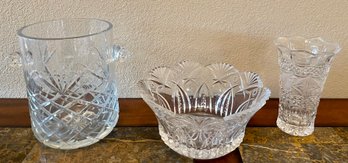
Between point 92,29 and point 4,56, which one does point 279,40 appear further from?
point 4,56

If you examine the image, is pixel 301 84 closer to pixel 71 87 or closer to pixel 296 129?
pixel 296 129

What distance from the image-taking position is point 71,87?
0.59 meters

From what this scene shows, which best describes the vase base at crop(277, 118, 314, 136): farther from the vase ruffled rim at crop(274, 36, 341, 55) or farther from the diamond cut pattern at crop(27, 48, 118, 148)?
the diamond cut pattern at crop(27, 48, 118, 148)

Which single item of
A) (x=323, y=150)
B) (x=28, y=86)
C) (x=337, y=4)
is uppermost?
(x=337, y=4)

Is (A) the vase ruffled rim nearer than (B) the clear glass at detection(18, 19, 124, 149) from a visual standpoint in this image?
No

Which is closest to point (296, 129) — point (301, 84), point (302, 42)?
point (301, 84)

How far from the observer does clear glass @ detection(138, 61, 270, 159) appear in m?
0.51

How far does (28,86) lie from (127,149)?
0.70ft

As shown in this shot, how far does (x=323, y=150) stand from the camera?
0.56 m

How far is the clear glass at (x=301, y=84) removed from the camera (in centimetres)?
59

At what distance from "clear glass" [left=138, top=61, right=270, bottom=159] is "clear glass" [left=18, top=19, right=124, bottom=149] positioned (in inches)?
3.3

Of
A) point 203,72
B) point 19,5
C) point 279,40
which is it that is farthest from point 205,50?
point 19,5

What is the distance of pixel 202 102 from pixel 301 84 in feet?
0.68

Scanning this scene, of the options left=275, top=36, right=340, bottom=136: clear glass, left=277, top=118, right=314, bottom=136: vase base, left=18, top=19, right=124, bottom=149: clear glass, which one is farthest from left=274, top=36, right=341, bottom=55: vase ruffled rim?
left=18, top=19, right=124, bottom=149: clear glass
